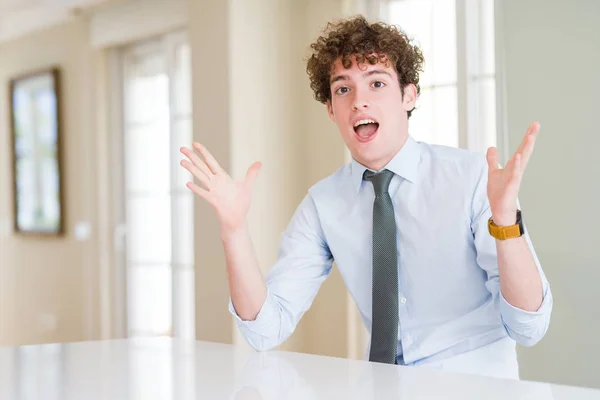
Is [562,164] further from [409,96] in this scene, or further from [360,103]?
[360,103]

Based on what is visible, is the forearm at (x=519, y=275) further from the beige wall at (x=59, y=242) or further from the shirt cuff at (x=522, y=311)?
the beige wall at (x=59, y=242)

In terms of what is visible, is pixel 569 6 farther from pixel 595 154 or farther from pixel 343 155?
pixel 343 155

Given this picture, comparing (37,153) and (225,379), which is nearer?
(225,379)

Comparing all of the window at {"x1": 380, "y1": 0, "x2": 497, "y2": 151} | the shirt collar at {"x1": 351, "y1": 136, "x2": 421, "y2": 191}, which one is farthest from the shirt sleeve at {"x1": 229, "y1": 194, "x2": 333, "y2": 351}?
the window at {"x1": 380, "y1": 0, "x2": 497, "y2": 151}

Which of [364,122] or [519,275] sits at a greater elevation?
[364,122]

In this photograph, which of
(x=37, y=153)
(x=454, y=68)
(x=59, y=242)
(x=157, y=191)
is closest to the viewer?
(x=454, y=68)

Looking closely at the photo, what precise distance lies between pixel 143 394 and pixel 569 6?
2385 mm

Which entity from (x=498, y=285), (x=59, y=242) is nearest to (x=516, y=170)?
(x=498, y=285)

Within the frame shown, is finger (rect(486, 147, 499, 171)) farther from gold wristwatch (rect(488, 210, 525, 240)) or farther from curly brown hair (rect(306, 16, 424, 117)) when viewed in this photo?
curly brown hair (rect(306, 16, 424, 117))

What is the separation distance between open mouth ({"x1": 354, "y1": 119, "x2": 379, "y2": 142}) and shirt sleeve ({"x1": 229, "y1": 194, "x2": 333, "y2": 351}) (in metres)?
0.23

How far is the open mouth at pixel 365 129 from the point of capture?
1.77 meters

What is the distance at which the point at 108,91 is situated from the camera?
5.00 meters

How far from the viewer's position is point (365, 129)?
70.1 inches

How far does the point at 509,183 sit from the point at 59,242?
15.4 feet
